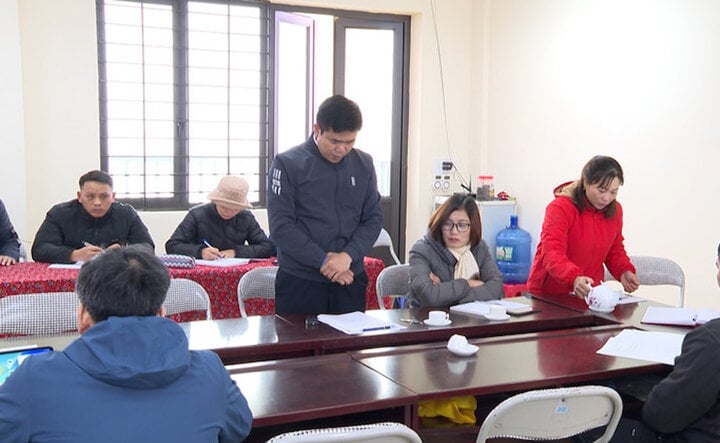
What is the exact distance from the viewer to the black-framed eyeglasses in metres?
3.10

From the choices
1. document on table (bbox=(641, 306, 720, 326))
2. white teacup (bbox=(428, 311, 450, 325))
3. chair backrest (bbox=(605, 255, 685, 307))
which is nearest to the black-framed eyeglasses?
white teacup (bbox=(428, 311, 450, 325))

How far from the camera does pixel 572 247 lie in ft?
10.4

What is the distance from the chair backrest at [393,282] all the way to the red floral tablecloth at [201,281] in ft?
1.91

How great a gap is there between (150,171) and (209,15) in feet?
4.25

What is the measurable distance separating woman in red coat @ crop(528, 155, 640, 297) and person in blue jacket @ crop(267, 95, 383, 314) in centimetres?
83

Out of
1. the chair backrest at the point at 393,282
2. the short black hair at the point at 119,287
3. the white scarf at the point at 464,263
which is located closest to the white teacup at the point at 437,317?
the white scarf at the point at 464,263

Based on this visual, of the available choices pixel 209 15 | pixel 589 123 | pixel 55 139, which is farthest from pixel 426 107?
pixel 55 139

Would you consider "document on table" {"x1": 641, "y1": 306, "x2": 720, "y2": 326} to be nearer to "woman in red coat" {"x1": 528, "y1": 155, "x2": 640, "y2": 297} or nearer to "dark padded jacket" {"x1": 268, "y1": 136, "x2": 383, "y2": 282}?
"woman in red coat" {"x1": 528, "y1": 155, "x2": 640, "y2": 297}

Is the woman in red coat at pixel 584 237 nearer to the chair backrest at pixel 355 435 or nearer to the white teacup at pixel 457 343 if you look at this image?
the white teacup at pixel 457 343

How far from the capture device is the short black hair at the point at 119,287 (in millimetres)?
1446

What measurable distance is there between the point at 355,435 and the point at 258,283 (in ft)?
5.91

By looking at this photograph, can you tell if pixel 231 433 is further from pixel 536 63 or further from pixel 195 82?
pixel 536 63

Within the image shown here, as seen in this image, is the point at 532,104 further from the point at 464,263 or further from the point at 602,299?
the point at 602,299

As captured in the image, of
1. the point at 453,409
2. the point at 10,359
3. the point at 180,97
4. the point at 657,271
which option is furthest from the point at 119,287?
the point at 180,97
